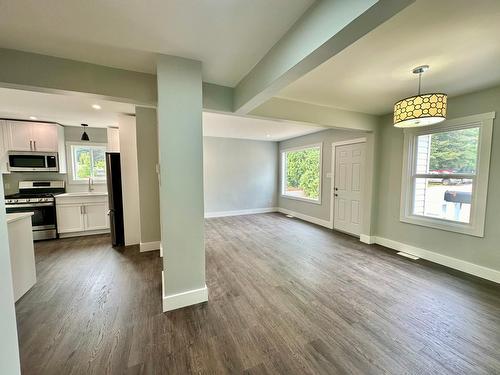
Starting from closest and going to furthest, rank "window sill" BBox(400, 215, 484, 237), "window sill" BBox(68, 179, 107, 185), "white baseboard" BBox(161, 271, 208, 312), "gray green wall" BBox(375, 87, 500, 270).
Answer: "white baseboard" BBox(161, 271, 208, 312), "gray green wall" BBox(375, 87, 500, 270), "window sill" BBox(400, 215, 484, 237), "window sill" BBox(68, 179, 107, 185)

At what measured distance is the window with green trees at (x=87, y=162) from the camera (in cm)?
507

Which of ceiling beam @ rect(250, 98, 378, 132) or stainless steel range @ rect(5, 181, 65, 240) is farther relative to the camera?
stainless steel range @ rect(5, 181, 65, 240)

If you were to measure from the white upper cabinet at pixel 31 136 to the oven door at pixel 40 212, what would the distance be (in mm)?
1233

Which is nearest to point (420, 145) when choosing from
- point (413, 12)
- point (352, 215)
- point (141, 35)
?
point (352, 215)

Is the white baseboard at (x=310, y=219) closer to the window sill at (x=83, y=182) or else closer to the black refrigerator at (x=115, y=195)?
the black refrigerator at (x=115, y=195)

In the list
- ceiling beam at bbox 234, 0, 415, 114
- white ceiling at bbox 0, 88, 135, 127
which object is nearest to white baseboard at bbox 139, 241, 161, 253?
white ceiling at bbox 0, 88, 135, 127

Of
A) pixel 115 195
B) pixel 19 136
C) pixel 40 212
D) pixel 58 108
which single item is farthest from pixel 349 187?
pixel 19 136

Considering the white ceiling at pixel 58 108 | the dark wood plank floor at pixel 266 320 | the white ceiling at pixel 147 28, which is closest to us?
the white ceiling at pixel 147 28

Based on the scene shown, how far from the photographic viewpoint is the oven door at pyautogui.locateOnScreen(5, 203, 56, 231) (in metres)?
4.06

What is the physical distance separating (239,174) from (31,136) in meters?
4.97

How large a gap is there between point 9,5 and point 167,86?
107 cm

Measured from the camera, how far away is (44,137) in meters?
4.52

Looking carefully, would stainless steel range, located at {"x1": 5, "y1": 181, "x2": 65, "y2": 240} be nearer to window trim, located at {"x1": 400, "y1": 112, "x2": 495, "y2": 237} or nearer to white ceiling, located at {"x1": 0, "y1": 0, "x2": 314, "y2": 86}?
white ceiling, located at {"x1": 0, "y1": 0, "x2": 314, "y2": 86}

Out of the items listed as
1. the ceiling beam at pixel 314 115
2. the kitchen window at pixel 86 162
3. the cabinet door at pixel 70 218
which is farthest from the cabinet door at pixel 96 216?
the ceiling beam at pixel 314 115
